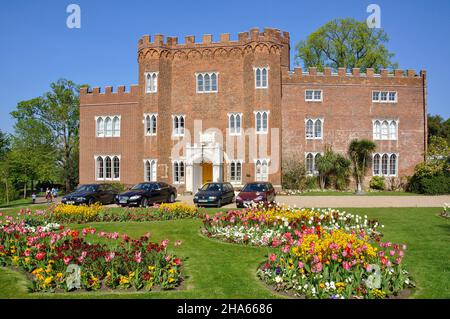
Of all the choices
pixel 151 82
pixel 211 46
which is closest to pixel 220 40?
pixel 211 46

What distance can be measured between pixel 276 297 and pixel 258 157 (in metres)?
25.3

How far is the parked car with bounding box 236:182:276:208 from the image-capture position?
2045 cm

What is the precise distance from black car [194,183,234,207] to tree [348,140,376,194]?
1474 centimetres

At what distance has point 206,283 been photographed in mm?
7719

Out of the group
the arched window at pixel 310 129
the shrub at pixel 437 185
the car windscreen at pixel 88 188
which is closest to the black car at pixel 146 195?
the car windscreen at pixel 88 188

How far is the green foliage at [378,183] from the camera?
33.2 meters

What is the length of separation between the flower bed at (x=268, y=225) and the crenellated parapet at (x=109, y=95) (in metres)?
24.1

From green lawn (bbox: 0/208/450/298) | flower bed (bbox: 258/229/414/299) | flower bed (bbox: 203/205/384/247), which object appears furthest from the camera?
flower bed (bbox: 203/205/384/247)

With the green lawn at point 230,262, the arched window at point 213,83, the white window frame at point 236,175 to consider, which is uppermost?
the arched window at point 213,83

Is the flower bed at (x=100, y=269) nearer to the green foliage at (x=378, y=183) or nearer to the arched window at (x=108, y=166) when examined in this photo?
the arched window at (x=108, y=166)

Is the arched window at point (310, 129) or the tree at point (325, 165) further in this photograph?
the arched window at point (310, 129)

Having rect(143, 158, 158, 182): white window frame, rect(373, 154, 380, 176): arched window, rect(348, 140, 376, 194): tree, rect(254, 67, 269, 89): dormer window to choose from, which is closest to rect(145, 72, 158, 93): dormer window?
rect(143, 158, 158, 182): white window frame

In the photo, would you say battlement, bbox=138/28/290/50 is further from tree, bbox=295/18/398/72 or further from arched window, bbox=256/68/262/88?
tree, bbox=295/18/398/72
